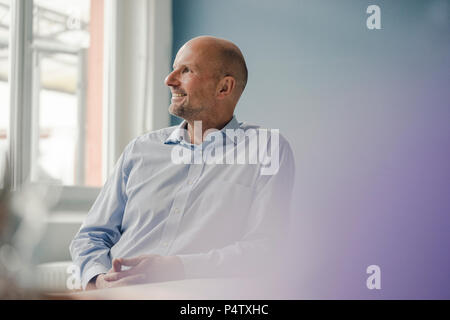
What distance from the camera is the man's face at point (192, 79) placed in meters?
0.92

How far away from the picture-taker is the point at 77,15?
1.79 meters

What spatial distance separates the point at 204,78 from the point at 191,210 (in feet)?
0.88

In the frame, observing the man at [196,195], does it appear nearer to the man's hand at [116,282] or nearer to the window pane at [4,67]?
the man's hand at [116,282]

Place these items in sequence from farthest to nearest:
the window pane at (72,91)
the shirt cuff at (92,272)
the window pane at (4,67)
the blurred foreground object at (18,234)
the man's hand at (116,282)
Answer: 1. the window pane at (72,91)
2. the window pane at (4,67)
3. the shirt cuff at (92,272)
4. the man's hand at (116,282)
5. the blurred foreground object at (18,234)

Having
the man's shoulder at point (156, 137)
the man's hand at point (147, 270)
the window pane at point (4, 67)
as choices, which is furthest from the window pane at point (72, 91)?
the man's hand at point (147, 270)

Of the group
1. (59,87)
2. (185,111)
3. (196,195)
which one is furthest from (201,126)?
(59,87)

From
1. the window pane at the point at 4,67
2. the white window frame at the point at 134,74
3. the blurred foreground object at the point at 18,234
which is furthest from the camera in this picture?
the white window frame at the point at 134,74

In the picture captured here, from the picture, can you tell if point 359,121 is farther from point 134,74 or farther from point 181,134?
point 134,74

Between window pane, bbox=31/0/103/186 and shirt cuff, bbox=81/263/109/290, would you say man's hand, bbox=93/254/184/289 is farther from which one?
window pane, bbox=31/0/103/186

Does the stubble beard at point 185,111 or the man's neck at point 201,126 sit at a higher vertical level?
the stubble beard at point 185,111

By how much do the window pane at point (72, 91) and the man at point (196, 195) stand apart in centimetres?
70

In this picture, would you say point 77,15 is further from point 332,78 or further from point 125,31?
point 332,78

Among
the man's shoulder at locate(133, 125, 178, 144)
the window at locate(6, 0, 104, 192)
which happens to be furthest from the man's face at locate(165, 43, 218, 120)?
the window at locate(6, 0, 104, 192)

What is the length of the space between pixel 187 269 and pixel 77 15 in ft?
4.50
